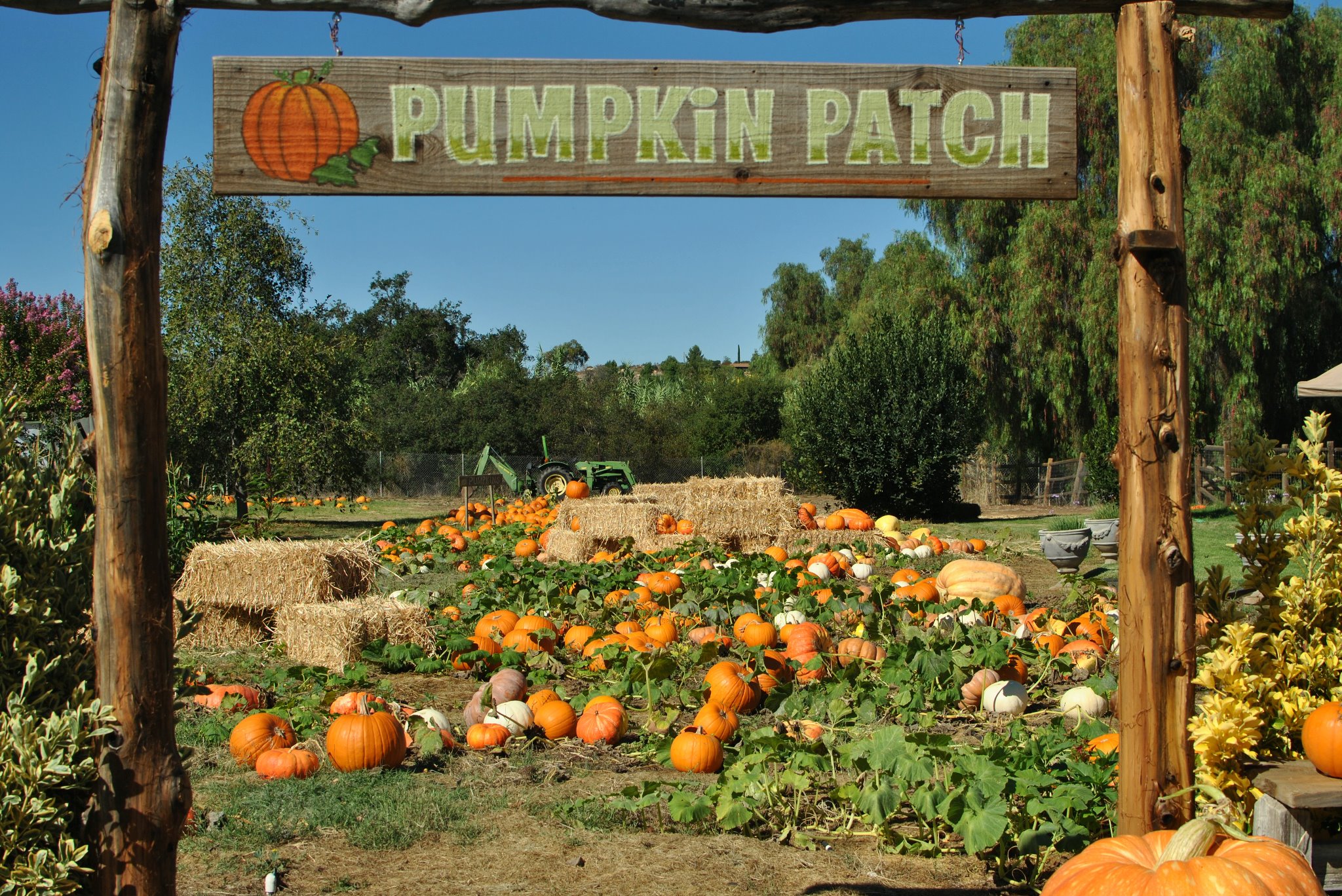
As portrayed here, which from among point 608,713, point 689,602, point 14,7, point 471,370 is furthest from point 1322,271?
point 471,370

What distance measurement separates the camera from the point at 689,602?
8281mm

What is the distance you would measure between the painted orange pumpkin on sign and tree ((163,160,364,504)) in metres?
16.5

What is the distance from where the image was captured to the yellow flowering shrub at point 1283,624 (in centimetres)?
295

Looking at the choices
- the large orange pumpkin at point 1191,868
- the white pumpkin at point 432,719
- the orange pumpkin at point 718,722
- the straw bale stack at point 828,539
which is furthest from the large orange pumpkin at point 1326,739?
the straw bale stack at point 828,539

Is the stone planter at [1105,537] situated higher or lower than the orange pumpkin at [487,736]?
higher

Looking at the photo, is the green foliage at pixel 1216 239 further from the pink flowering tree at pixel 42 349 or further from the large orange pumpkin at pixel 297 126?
the large orange pumpkin at pixel 297 126

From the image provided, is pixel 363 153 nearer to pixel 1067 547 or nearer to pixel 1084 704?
pixel 1084 704

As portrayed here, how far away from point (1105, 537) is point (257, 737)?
8.97 meters

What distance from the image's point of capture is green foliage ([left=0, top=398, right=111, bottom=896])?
2.33 meters

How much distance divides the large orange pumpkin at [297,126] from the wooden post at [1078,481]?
23.8 m

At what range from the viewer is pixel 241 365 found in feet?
64.4

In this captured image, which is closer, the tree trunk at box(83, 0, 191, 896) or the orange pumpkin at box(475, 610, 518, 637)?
the tree trunk at box(83, 0, 191, 896)

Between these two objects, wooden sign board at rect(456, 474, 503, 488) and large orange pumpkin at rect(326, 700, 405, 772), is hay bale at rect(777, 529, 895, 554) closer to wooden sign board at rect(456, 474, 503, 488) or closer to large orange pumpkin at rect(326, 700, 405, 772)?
wooden sign board at rect(456, 474, 503, 488)

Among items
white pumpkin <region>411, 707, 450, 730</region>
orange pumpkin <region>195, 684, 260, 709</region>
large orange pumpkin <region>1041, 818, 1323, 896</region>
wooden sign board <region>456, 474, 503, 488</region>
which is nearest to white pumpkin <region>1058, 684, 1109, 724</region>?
large orange pumpkin <region>1041, 818, 1323, 896</region>
